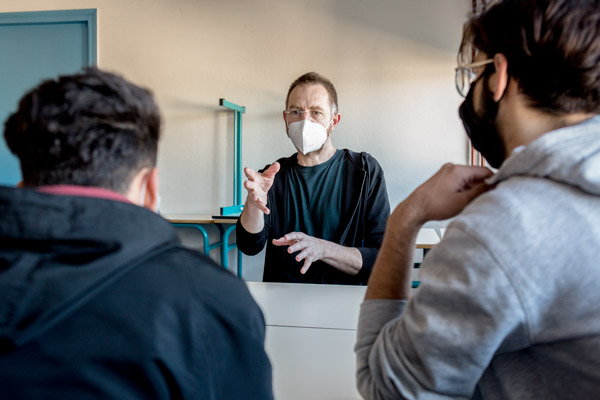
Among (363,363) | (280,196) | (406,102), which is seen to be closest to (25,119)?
(363,363)

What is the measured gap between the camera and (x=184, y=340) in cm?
45

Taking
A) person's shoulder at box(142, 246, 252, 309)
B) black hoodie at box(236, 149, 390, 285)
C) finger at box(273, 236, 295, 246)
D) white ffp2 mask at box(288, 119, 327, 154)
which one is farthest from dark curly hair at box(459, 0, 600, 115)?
white ffp2 mask at box(288, 119, 327, 154)

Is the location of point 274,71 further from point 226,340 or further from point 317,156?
point 226,340

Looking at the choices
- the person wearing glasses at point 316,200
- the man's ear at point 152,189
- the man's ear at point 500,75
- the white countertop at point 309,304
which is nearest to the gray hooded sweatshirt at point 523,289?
the man's ear at point 500,75

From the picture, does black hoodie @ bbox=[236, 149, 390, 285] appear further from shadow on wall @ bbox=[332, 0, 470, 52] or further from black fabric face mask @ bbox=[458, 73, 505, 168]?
shadow on wall @ bbox=[332, 0, 470, 52]

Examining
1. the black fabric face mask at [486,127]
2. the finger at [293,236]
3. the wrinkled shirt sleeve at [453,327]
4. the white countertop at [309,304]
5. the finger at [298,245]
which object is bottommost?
the white countertop at [309,304]

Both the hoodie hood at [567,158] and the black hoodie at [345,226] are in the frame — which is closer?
the hoodie hood at [567,158]

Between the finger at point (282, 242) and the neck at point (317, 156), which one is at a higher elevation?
the neck at point (317, 156)

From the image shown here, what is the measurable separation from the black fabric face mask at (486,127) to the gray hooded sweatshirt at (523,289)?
0.18 metres

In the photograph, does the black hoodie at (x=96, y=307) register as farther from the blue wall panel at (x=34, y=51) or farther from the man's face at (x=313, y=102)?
the blue wall panel at (x=34, y=51)

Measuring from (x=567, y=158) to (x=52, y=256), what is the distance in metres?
0.56

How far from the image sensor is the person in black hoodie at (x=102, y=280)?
1.28ft

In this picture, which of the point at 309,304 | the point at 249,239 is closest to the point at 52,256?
the point at 309,304

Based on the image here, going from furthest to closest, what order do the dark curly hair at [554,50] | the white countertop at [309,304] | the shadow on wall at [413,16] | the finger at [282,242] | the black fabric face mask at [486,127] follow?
the shadow on wall at [413,16] → the finger at [282,242] → the white countertop at [309,304] → the black fabric face mask at [486,127] → the dark curly hair at [554,50]
